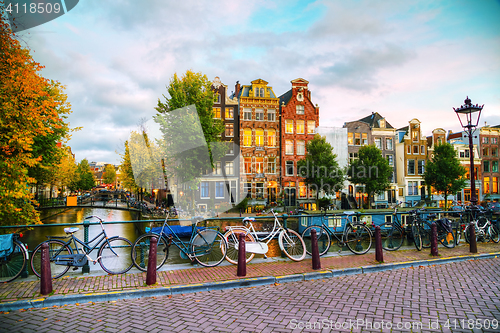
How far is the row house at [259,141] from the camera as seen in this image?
3678cm

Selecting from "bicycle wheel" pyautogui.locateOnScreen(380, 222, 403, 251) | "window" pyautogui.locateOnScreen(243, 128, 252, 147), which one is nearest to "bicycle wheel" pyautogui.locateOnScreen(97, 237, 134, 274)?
"bicycle wheel" pyautogui.locateOnScreen(380, 222, 403, 251)

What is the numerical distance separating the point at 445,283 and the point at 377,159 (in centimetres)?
2863

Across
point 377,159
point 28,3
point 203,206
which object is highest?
point 28,3

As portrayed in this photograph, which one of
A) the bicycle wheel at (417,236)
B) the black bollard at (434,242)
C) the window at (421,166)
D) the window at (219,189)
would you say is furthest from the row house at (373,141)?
the black bollard at (434,242)

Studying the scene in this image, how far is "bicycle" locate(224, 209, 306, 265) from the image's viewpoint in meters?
7.69

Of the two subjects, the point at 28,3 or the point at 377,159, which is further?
the point at 377,159

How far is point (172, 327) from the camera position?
4.31 metres

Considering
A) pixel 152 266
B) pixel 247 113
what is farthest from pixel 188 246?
pixel 247 113

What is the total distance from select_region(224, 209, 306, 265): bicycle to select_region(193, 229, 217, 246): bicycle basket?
353 millimetres

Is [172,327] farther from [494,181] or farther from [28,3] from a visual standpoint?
[494,181]

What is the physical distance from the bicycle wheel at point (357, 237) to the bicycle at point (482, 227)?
540 cm

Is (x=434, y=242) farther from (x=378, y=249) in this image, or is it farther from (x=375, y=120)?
(x=375, y=120)

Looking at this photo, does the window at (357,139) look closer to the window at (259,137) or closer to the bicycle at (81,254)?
the window at (259,137)

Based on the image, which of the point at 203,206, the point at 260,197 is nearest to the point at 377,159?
the point at 260,197
